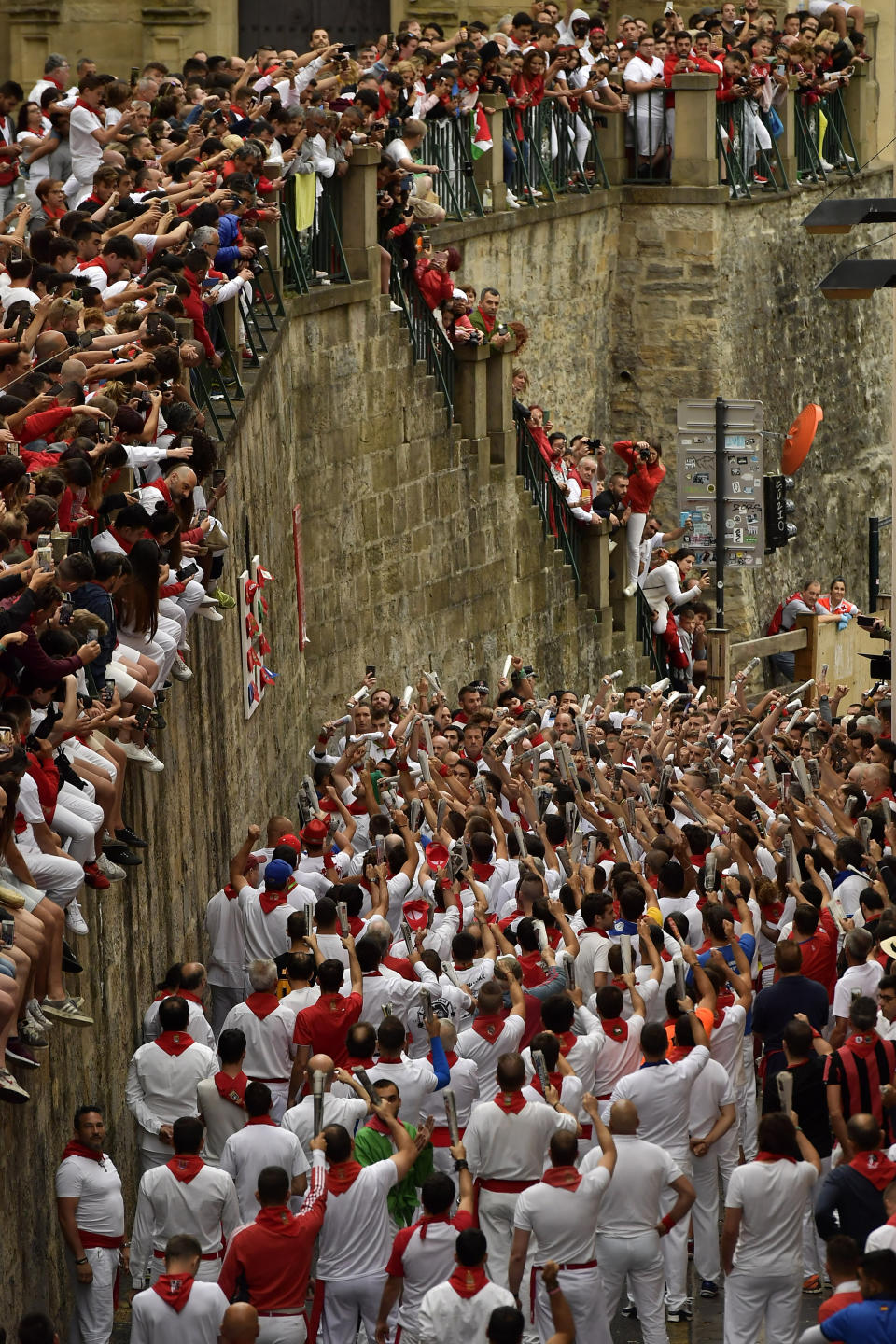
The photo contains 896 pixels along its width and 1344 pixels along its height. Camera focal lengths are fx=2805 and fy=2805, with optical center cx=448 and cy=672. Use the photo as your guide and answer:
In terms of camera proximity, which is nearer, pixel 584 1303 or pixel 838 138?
pixel 584 1303

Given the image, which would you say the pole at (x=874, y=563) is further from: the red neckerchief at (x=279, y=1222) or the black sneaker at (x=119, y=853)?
the red neckerchief at (x=279, y=1222)

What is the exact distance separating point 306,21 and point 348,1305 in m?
22.9

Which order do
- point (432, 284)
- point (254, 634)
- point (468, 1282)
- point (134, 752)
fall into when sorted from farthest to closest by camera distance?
point (432, 284) < point (254, 634) < point (134, 752) < point (468, 1282)

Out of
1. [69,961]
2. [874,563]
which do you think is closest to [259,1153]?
[69,961]

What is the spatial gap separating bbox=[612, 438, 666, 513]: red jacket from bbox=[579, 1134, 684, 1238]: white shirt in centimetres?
1621

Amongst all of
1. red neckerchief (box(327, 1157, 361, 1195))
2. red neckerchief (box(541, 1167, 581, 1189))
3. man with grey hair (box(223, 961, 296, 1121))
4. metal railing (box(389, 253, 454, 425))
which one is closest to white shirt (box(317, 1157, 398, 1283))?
red neckerchief (box(327, 1157, 361, 1195))

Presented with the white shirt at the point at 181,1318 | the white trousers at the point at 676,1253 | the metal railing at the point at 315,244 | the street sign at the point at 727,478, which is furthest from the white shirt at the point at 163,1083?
the street sign at the point at 727,478

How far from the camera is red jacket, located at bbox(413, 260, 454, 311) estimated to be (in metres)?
24.8

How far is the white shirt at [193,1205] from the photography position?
11.9 m

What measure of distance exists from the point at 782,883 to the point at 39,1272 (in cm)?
530

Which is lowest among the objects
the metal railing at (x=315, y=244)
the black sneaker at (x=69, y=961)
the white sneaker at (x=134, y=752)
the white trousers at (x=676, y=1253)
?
the white trousers at (x=676, y=1253)

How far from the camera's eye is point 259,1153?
12.1 metres

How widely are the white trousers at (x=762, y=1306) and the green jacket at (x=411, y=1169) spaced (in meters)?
1.47

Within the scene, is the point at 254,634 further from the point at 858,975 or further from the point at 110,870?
the point at 858,975
